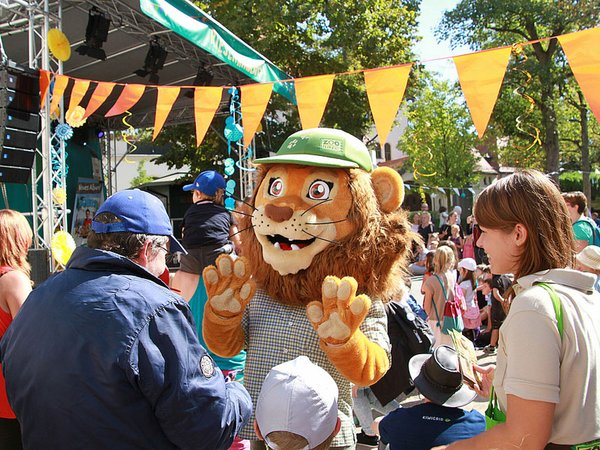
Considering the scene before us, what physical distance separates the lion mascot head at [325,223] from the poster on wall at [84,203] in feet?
38.8

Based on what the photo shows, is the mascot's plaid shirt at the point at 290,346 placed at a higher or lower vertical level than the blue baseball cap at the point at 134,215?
lower

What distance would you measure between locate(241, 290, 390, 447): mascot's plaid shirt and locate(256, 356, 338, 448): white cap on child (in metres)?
0.44

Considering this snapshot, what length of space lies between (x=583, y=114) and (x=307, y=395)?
2110 cm

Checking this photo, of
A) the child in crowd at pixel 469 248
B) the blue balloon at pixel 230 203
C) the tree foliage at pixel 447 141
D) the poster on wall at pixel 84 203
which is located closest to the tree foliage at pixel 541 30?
the tree foliage at pixel 447 141

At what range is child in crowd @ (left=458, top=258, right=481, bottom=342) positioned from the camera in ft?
23.3

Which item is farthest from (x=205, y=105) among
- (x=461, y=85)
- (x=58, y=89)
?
(x=461, y=85)

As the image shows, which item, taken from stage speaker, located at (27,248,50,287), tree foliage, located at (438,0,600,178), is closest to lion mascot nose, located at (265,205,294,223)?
stage speaker, located at (27,248,50,287)

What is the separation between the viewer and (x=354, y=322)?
2086 millimetres

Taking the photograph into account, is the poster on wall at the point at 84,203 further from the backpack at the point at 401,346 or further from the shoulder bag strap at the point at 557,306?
the shoulder bag strap at the point at 557,306

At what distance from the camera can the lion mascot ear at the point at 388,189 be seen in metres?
2.77

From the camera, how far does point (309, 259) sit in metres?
2.61

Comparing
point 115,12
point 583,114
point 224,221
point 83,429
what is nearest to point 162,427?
point 83,429

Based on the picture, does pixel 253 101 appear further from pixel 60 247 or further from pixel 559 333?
pixel 559 333

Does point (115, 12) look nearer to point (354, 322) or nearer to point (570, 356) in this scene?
point (354, 322)
